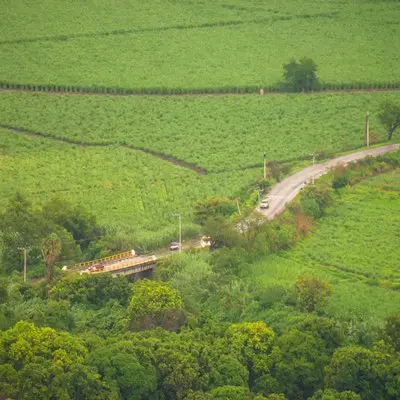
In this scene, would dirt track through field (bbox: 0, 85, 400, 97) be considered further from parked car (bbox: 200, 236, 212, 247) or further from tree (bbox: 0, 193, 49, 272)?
parked car (bbox: 200, 236, 212, 247)

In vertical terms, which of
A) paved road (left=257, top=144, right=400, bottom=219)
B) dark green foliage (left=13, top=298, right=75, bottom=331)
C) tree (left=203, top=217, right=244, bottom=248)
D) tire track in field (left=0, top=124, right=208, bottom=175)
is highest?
tire track in field (left=0, top=124, right=208, bottom=175)

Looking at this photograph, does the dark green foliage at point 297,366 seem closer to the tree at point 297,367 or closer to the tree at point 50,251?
the tree at point 297,367

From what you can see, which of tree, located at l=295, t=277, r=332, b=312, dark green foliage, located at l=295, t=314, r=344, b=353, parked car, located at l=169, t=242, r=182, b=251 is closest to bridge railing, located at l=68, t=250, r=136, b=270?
parked car, located at l=169, t=242, r=182, b=251

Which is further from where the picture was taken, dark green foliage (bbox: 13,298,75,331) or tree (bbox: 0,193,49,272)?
tree (bbox: 0,193,49,272)

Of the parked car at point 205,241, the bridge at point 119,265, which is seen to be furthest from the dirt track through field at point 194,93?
the bridge at point 119,265

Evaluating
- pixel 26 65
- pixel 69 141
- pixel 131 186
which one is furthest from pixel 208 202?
pixel 26 65

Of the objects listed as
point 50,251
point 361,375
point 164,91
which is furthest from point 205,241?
point 164,91

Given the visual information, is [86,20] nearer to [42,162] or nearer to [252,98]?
[252,98]
